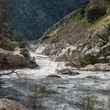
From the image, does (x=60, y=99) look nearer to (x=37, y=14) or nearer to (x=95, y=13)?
(x=95, y=13)

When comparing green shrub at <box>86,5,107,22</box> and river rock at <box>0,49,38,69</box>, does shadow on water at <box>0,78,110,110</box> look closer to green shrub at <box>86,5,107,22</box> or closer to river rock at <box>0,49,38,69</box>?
river rock at <box>0,49,38,69</box>

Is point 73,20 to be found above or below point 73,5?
below

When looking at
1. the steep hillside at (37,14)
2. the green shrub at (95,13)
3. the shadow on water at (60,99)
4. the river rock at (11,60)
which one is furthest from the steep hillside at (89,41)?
the steep hillside at (37,14)

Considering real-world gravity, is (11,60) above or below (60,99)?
above

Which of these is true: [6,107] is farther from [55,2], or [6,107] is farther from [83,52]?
[55,2]

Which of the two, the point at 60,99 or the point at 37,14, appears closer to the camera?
the point at 60,99

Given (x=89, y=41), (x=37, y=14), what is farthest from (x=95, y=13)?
(x=37, y=14)

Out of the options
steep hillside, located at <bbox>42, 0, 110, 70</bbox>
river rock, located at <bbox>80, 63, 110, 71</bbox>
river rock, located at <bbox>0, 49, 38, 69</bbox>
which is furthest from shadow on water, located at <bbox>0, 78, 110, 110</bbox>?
steep hillside, located at <bbox>42, 0, 110, 70</bbox>

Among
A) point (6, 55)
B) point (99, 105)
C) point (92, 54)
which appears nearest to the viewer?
point (99, 105)

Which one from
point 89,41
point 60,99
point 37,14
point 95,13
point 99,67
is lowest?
point 60,99

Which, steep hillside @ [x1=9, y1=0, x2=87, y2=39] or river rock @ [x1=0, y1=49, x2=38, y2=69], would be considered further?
steep hillside @ [x1=9, y1=0, x2=87, y2=39]

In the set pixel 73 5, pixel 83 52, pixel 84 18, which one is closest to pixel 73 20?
pixel 84 18

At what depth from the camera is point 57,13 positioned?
579ft

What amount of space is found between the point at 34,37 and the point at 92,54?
116 m
